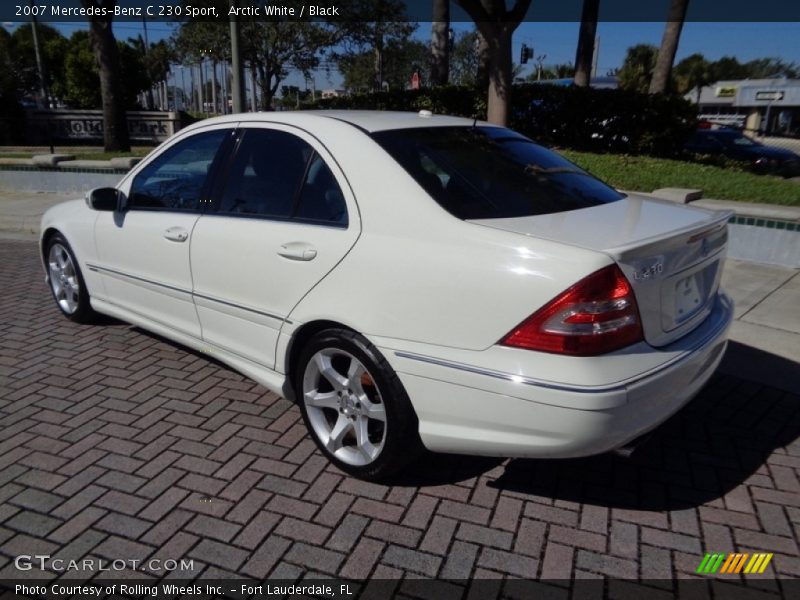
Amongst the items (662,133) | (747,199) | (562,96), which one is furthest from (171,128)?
(747,199)

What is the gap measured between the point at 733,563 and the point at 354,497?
1.56m

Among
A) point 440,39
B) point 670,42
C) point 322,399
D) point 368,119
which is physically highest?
point 440,39

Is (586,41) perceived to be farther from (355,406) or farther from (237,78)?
(355,406)

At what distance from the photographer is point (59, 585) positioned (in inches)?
93.4

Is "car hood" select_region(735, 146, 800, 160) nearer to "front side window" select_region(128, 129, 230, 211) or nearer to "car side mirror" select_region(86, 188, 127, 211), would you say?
"front side window" select_region(128, 129, 230, 211)

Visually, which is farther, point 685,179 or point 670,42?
point 670,42

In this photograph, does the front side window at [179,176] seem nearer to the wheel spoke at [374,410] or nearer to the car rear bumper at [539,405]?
the wheel spoke at [374,410]

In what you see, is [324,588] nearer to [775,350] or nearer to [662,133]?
[775,350]

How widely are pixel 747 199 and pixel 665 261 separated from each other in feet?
23.9

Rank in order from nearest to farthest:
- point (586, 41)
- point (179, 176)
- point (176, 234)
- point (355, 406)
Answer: point (355, 406) < point (176, 234) < point (179, 176) < point (586, 41)

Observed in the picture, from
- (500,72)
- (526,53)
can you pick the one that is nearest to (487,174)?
(500,72)

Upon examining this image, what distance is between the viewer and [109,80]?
16.5 metres

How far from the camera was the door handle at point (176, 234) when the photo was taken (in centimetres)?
368

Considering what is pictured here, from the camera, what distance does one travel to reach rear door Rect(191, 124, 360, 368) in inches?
118
